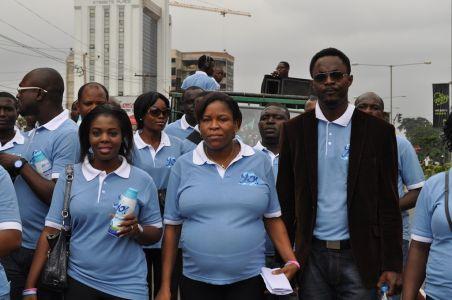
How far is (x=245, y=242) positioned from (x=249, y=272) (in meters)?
0.18

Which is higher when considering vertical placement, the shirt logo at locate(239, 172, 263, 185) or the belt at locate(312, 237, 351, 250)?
the shirt logo at locate(239, 172, 263, 185)

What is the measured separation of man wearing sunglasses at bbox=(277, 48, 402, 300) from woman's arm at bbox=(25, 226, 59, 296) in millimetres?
1480

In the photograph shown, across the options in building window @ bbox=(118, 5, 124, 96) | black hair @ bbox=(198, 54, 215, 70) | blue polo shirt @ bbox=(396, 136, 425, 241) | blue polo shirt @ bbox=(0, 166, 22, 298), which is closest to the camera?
blue polo shirt @ bbox=(0, 166, 22, 298)

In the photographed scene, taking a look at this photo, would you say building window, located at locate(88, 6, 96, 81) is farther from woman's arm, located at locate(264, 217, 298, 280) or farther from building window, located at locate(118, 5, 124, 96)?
woman's arm, located at locate(264, 217, 298, 280)

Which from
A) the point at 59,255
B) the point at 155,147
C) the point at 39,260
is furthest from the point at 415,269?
the point at 155,147

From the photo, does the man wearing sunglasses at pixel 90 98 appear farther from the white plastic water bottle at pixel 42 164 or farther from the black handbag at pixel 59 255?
the black handbag at pixel 59 255

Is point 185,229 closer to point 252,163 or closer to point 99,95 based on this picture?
point 252,163

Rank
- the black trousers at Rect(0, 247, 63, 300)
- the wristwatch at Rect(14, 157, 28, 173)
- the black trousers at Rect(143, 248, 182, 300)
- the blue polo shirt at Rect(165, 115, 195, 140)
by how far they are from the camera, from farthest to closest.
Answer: the blue polo shirt at Rect(165, 115, 195, 140)
the black trousers at Rect(143, 248, 182, 300)
the black trousers at Rect(0, 247, 63, 300)
the wristwatch at Rect(14, 157, 28, 173)

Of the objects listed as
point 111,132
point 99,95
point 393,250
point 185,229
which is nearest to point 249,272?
point 185,229

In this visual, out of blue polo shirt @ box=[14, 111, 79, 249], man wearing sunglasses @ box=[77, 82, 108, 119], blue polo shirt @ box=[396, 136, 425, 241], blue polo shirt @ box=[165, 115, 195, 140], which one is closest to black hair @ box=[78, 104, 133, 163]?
blue polo shirt @ box=[14, 111, 79, 249]

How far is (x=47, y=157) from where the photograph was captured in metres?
4.49

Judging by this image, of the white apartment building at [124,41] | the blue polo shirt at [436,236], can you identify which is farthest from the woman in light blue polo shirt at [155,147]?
the white apartment building at [124,41]

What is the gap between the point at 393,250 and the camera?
400 cm

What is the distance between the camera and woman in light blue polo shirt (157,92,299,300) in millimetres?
3924
